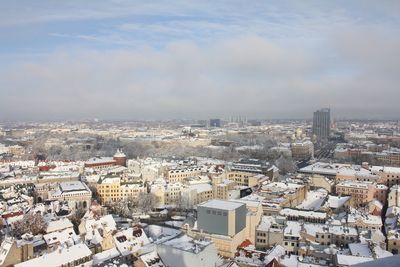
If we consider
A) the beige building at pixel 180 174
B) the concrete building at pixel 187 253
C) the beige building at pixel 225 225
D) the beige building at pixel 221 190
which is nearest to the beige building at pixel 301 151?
the beige building at pixel 180 174

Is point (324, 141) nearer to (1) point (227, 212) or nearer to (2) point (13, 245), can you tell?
(1) point (227, 212)

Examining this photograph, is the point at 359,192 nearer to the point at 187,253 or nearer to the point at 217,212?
the point at 217,212

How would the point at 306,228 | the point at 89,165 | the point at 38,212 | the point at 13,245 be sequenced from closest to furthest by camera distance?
the point at 13,245
the point at 306,228
the point at 38,212
the point at 89,165

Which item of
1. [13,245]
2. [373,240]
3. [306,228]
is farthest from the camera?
[306,228]

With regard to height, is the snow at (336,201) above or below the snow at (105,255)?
below

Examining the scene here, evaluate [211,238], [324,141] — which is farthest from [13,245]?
[324,141]

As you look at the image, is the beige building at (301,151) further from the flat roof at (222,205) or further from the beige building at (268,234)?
the flat roof at (222,205)
